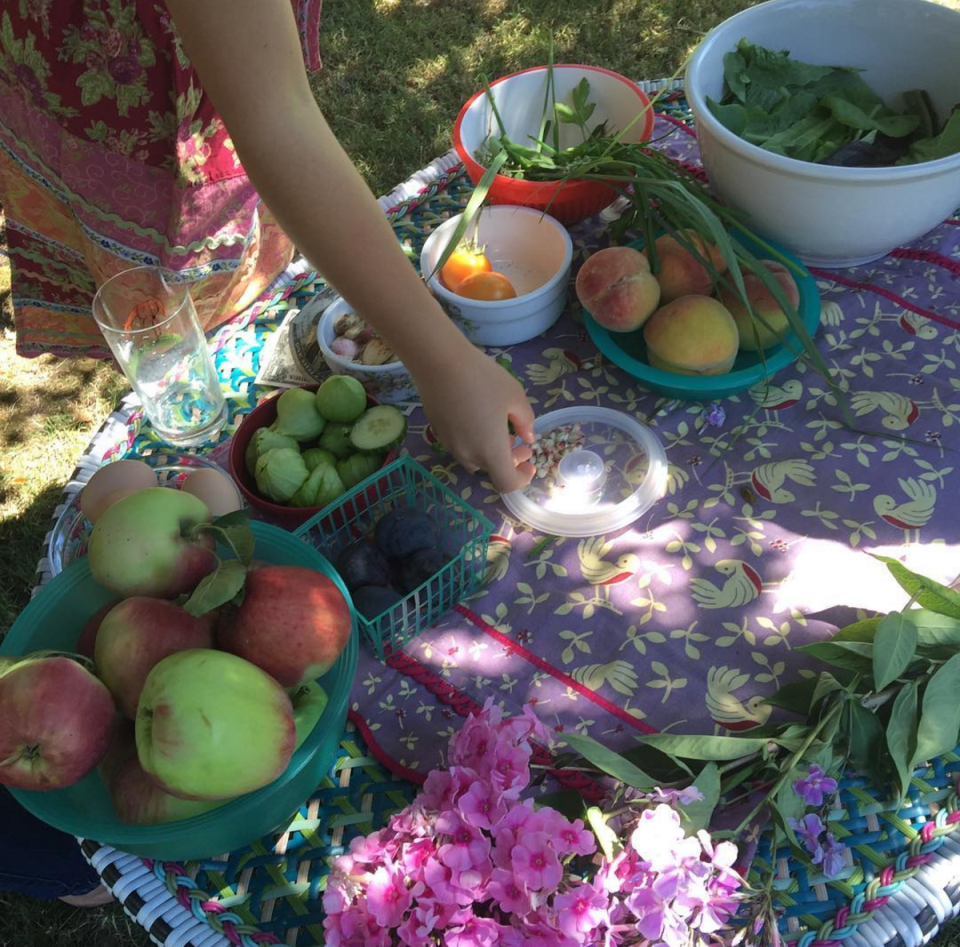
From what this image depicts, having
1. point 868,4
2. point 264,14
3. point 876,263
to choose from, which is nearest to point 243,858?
point 264,14

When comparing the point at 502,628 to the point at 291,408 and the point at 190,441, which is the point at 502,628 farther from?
the point at 190,441

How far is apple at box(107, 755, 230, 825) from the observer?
63 centimetres

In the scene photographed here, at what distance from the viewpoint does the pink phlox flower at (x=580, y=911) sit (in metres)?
0.56

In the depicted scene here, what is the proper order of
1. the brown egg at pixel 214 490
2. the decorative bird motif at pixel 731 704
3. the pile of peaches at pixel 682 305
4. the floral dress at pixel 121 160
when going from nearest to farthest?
the decorative bird motif at pixel 731 704 → the brown egg at pixel 214 490 → the pile of peaches at pixel 682 305 → the floral dress at pixel 121 160

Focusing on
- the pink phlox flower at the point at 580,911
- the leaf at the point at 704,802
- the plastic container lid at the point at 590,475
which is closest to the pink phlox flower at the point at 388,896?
the pink phlox flower at the point at 580,911

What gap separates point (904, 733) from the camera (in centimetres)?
70

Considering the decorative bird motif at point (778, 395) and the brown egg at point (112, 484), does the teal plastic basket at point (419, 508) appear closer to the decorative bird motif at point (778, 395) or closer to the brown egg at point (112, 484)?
the brown egg at point (112, 484)

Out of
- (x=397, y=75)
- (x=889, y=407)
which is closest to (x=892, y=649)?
(x=889, y=407)

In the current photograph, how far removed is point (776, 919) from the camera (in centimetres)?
65

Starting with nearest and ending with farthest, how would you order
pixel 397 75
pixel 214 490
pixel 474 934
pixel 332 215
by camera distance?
pixel 474 934 < pixel 332 215 < pixel 214 490 < pixel 397 75

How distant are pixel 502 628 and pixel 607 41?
2.42 metres

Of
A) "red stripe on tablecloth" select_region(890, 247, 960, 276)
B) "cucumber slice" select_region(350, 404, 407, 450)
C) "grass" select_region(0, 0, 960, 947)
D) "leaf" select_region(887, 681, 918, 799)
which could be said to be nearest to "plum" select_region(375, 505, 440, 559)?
"cucumber slice" select_region(350, 404, 407, 450)

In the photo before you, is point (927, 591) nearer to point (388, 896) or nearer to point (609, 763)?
point (609, 763)

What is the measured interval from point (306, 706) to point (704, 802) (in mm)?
322
